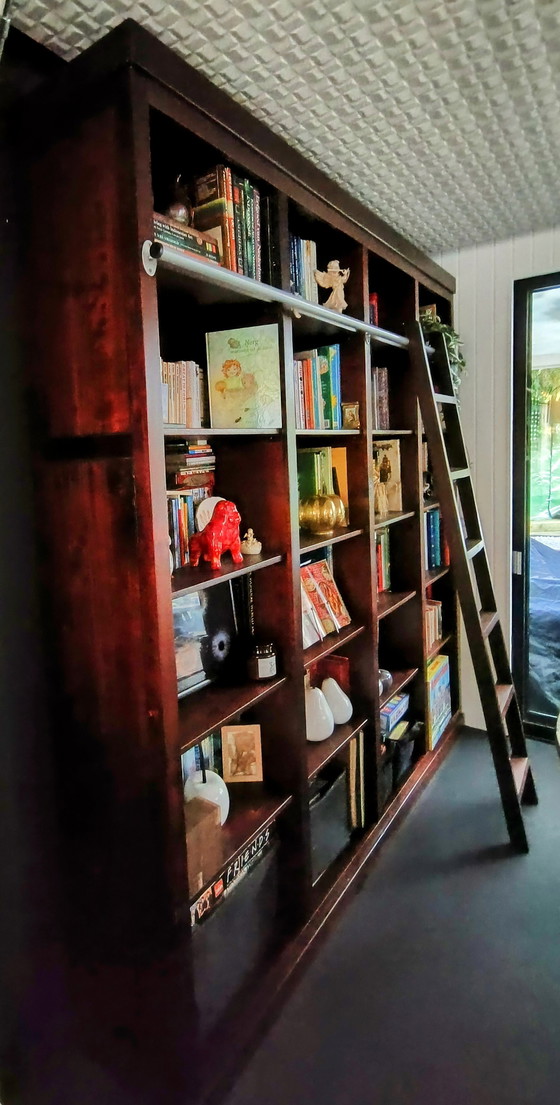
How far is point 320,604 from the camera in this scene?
1.98 metres

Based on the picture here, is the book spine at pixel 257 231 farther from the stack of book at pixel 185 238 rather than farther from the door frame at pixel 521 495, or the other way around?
the door frame at pixel 521 495

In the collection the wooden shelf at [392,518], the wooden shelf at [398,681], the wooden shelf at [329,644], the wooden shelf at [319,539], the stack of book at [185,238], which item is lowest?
the wooden shelf at [398,681]

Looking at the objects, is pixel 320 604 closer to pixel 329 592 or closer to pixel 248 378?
pixel 329 592

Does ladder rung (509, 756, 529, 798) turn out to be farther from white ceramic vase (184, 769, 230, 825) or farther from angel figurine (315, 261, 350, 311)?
angel figurine (315, 261, 350, 311)

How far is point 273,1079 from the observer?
1413 mm

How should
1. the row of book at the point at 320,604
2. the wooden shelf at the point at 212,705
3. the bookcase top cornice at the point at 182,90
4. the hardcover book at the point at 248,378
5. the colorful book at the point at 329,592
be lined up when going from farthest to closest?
1. the colorful book at the point at 329,592
2. the row of book at the point at 320,604
3. the hardcover book at the point at 248,378
4. the wooden shelf at the point at 212,705
5. the bookcase top cornice at the point at 182,90

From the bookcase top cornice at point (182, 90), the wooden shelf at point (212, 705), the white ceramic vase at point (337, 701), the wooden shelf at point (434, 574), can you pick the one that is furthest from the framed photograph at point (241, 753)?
the bookcase top cornice at point (182, 90)

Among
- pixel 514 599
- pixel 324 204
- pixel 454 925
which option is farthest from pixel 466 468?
pixel 454 925

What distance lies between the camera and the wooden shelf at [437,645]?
264 centimetres

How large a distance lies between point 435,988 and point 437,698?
1.27 meters

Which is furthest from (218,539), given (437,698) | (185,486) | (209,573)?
(437,698)

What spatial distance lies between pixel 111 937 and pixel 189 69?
1771mm

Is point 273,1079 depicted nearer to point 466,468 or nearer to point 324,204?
point 466,468

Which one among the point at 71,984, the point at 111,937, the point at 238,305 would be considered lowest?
the point at 71,984
